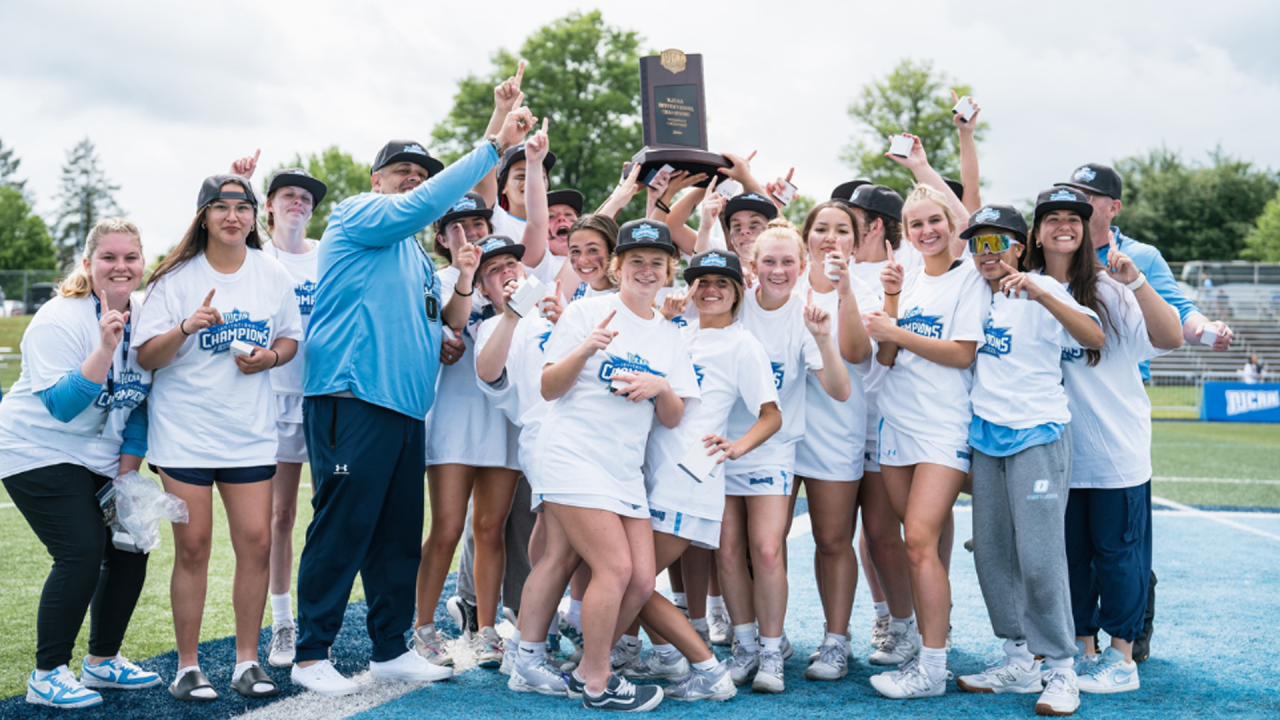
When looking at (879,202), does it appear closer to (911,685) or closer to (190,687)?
(911,685)

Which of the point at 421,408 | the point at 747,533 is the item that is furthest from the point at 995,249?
the point at 421,408

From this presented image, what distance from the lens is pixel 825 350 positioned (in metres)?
4.58

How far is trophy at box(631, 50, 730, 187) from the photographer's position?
230 inches

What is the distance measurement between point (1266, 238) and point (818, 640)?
61.0 meters

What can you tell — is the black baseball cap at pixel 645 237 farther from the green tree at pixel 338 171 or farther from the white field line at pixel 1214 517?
the green tree at pixel 338 171

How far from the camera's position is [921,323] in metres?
4.62

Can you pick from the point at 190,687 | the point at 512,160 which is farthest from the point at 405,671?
the point at 512,160

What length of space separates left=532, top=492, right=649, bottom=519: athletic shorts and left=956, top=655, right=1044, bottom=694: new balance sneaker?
1.78m

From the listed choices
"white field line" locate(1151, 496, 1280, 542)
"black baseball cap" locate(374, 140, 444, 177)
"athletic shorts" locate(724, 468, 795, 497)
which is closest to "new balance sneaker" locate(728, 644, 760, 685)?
"athletic shorts" locate(724, 468, 795, 497)

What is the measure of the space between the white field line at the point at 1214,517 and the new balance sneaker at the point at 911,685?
6.07 m

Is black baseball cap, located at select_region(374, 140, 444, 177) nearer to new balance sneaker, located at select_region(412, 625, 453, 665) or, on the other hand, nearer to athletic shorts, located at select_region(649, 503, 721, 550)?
athletic shorts, located at select_region(649, 503, 721, 550)

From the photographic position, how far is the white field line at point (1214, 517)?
8953mm

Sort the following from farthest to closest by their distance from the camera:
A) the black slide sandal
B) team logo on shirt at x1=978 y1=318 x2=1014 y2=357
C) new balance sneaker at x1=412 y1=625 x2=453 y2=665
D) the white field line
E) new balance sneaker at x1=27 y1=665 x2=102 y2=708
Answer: the white field line → new balance sneaker at x1=412 y1=625 x2=453 y2=665 → team logo on shirt at x1=978 y1=318 x2=1014 y2=357 → the black slide sandal → new balance sneaker at x1=27 y1=665 x2=102 y2=708

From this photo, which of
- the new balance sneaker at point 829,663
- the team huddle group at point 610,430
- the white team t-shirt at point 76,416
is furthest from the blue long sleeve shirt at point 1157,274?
the white team t-shirt at point 76,416
